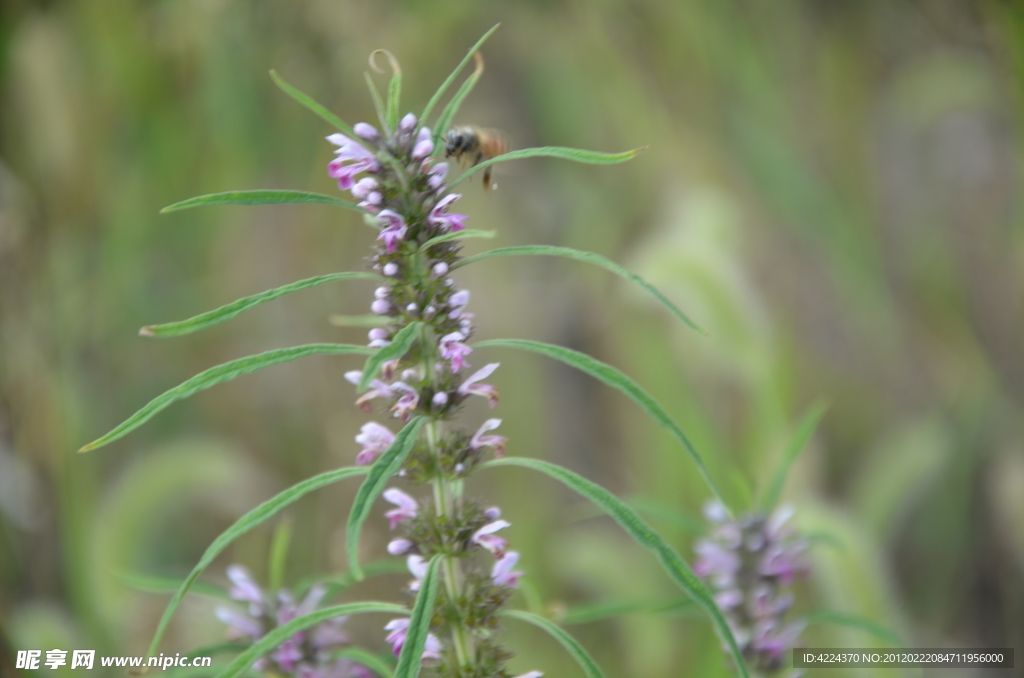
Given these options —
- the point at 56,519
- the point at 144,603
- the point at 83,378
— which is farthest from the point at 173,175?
the point at 144,603

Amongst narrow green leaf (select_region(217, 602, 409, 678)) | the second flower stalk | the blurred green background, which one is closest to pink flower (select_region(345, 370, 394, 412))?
the second flower stalk

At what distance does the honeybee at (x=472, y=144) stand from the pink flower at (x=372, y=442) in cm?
21

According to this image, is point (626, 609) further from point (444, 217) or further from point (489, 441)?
point (444, 217)

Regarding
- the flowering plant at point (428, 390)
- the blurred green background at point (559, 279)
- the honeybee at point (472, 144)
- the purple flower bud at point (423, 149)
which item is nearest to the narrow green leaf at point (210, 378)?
the flowering plant at point (428, 390)

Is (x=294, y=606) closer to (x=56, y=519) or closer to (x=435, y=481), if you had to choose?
(x=435, y=481)

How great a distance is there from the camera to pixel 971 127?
2.12 m

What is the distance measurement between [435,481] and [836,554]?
0.52m

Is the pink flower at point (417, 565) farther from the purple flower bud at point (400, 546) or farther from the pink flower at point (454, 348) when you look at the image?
the pink flower at point (454, 348)

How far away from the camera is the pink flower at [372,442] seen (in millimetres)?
411

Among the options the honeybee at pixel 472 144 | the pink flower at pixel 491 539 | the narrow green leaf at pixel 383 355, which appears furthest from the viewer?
the honeybee at pixel 472 144

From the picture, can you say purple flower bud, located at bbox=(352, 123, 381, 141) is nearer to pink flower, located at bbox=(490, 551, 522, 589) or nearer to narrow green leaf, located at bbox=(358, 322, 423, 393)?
narrow green leaf, located at bbox=(358, 322, 423, 393)

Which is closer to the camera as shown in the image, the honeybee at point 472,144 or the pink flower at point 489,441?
the pink flower at point 489,441

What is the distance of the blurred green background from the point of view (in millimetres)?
1180

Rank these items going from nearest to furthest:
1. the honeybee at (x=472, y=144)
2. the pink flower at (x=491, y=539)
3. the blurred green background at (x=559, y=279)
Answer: the pink flower at (x=491, y=539) → the honeybee at (x=472, y=144) → the blurred green background at (x=559, y=279)
